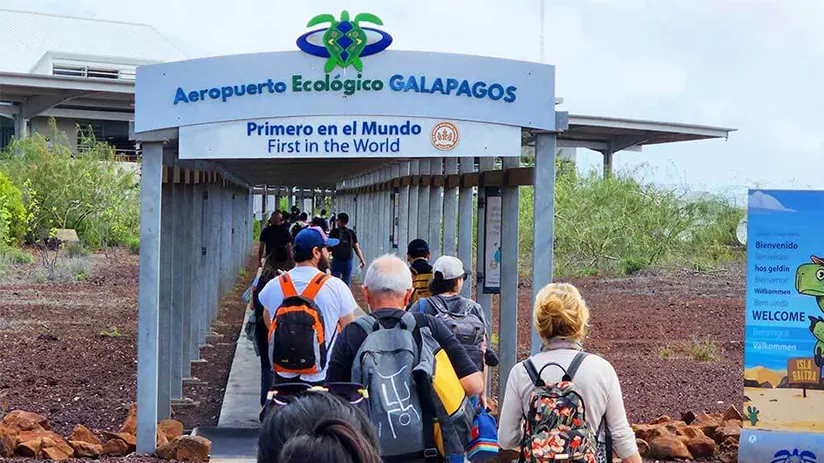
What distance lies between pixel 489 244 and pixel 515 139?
6.83 feet

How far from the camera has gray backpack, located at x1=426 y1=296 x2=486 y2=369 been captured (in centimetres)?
694

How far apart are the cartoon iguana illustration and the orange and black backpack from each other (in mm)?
3207

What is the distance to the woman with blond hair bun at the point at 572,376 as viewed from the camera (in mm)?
4691

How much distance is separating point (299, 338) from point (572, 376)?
7.62ft

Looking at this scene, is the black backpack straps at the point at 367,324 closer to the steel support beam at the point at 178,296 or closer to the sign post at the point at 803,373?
the sign post at the point at 803,373

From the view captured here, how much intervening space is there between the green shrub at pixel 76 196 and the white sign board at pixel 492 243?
86.6 ft

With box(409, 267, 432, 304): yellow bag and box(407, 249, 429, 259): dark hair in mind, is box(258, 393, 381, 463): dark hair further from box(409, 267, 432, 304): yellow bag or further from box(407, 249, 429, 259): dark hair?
box(407, 249, 429, 259): dark hair

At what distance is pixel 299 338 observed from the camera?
665 cm

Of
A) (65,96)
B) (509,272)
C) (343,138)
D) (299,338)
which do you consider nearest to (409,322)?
(299,338)

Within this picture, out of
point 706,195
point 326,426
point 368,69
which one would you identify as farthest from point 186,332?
point 706,195

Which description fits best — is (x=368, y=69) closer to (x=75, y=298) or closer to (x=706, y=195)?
(x=75, y=298)

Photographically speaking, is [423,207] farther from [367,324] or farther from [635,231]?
[635,231]

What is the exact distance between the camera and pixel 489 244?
1026cm

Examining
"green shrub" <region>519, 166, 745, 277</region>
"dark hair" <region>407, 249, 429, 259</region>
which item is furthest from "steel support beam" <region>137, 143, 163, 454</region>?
"green shrub" <region>519, 166, 745, 277</region>
